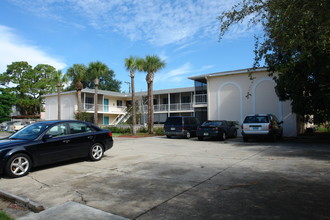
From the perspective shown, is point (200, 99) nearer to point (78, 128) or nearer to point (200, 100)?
point (200, 100)

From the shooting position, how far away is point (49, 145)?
286 inches

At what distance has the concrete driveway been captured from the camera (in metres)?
4.01

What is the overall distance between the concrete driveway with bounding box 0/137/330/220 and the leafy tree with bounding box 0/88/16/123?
42.8 meters

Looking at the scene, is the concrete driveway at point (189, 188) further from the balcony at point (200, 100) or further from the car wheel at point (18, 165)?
the balcony at point (200, 100)

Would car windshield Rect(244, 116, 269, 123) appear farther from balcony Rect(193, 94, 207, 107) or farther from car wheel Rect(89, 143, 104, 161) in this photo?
balcony Rect(193, 94, 207, 107)

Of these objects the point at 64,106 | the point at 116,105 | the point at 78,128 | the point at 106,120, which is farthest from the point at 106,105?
the point at 78,128

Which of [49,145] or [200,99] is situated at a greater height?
[200,99]

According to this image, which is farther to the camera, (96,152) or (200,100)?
(200,100)

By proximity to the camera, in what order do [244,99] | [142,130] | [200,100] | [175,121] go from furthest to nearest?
[200,100]
[142,130]
[244,99]
[175,121]

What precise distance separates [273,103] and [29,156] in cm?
1856

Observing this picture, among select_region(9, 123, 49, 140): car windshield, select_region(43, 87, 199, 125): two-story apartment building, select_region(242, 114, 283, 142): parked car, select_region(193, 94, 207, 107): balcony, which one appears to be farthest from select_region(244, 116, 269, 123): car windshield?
select_region(43, 87, 199, 125): two-story apartment building

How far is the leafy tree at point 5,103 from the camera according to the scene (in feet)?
141

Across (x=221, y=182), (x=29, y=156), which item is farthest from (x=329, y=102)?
(x=29, y=156)

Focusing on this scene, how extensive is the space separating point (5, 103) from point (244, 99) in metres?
42.0
